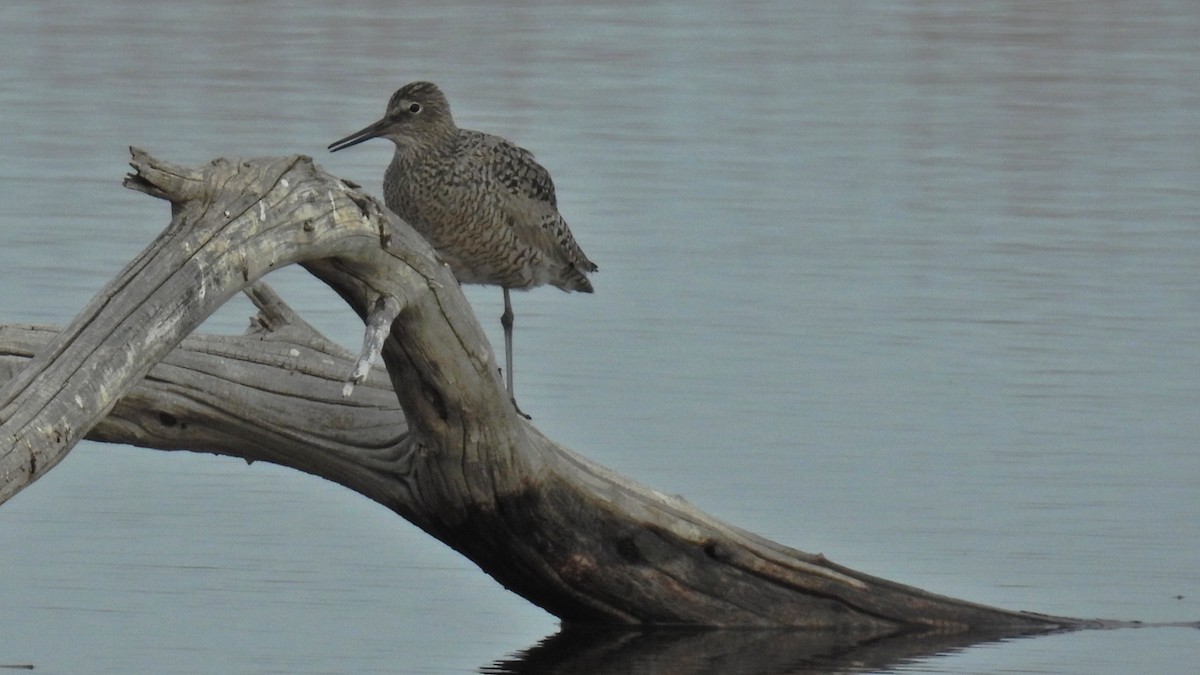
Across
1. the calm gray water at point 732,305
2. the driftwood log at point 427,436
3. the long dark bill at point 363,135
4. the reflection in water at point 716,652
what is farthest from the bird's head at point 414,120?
the reflection in water at point 716,652

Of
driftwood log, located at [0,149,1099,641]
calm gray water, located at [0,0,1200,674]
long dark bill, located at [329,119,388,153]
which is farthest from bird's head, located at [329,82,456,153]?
driftwood log, located at [0,149,1099,641]

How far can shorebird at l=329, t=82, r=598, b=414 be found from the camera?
7551 millimetres

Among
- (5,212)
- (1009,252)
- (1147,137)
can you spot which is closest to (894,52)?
(1147,137)

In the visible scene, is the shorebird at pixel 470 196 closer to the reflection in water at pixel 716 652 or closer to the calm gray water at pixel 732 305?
the calm gray water at pixel 732 305

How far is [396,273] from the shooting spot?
18.4 ft

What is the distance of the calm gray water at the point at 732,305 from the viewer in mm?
7207

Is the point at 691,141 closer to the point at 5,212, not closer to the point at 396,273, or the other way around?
the point at 5,212

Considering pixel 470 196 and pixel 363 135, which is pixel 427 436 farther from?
pixel 363 135

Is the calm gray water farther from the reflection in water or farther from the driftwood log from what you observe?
the driftwood log

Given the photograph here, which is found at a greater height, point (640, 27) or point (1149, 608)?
point (640, 27)

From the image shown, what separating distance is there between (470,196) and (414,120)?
33 centimetres

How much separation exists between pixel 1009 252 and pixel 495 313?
2826 millimetres

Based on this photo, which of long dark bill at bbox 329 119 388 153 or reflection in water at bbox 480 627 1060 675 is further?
long dark bill at bbox 329 119 388 153

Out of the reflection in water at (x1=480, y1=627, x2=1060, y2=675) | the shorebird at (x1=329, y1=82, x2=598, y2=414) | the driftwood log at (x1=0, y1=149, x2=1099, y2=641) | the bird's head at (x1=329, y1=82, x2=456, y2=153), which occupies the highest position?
the bird's head at (x1=329, y1=82, x2=456, y2=153)
